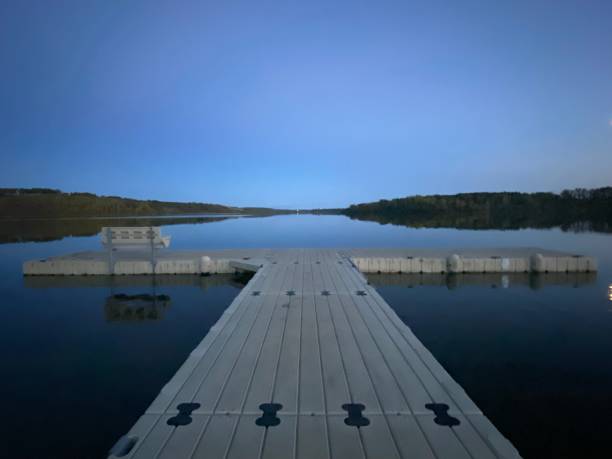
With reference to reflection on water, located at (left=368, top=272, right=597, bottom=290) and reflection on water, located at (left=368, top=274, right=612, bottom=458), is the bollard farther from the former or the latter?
reflection on water, located at (left=368, top=274, right=612, bottom=458)

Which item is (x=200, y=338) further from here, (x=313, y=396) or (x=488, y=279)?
(x=488, y=279)

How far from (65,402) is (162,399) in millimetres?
2270

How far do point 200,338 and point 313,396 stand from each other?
12.3ft

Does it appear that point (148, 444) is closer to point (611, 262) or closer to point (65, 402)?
point (65, 402)

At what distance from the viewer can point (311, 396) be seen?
8.68ft

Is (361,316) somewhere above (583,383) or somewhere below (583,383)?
above

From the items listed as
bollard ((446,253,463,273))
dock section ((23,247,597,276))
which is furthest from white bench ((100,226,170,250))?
bollard ((446,253,463,273))

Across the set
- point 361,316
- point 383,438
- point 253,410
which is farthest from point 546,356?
point 253,410

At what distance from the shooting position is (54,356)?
5203 millimetres

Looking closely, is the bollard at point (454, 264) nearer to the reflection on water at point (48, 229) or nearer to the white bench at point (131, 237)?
the white bench at point (131, 237)

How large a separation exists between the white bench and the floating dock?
18.7 ft

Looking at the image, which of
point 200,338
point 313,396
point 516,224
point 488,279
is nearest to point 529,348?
point 313,396

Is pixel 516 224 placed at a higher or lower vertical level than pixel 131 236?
higher

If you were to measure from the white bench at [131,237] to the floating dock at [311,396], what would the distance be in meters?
5.71
